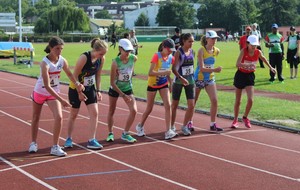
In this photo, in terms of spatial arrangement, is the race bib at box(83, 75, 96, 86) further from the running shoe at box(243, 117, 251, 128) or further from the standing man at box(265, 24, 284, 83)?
the standing man at box(265, 24, 284, 83)

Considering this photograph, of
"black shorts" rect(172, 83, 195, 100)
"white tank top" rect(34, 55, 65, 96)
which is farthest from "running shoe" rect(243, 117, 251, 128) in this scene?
"white tank top" rect(34, 55, 65, 96)

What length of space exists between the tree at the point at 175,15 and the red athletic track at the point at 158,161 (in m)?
111

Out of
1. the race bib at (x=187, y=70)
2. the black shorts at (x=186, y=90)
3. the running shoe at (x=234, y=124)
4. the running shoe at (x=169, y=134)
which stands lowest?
the running shoe at (x=234, y=124)

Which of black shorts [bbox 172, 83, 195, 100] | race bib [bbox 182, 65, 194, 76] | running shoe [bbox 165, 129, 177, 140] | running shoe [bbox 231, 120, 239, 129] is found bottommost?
running shoe [bbox 231, 120, 239, 129]

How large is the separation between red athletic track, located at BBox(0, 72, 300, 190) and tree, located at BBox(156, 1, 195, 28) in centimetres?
11099

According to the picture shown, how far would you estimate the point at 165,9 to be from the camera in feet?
400

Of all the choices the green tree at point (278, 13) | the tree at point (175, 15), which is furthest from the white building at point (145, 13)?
the green tree at point (278, 13)

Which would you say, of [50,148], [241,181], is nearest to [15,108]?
[50,148]

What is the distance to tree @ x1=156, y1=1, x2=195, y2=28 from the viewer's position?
121 metres

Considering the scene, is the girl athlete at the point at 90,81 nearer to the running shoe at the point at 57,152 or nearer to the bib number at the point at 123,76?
the bib number at the point at 123,76

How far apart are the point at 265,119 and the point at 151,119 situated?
104 inches

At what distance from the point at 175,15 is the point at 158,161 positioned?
377 ft

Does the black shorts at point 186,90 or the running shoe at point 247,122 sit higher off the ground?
the black shorts at point 186,90

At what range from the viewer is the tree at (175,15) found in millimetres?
120625
